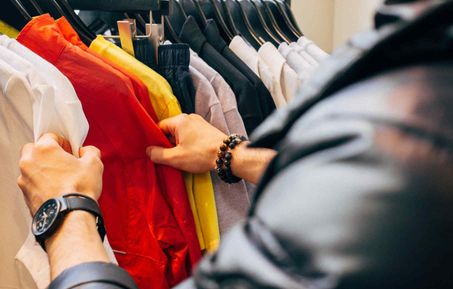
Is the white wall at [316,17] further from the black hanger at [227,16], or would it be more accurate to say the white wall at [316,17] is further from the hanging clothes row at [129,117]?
the hanging clothes row at [129,117]

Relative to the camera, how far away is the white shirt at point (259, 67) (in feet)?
3.68

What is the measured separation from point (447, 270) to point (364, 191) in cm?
8

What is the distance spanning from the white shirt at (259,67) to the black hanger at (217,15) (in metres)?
0.06

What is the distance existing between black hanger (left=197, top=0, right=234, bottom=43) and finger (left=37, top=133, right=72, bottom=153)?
591 mm

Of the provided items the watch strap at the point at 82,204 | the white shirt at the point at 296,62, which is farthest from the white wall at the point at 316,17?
the watch strap at the point at 82,204

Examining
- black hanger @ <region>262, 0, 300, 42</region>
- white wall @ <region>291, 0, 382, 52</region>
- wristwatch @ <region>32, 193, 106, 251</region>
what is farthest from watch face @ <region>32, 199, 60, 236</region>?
white wall @ <region>291, 0, 382, 52</region>

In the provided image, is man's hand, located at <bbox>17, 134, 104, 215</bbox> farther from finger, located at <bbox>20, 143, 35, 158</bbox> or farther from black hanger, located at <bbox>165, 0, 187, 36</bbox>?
black hanger, located at <bbox>165, 0, 187, 36</bbox>

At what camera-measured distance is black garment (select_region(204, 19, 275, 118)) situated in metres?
1.05

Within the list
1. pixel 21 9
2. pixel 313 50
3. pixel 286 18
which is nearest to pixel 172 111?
pixel 21 9

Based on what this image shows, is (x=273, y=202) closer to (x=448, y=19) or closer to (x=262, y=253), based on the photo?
(x=262, y=253)

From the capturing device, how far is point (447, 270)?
0.29m

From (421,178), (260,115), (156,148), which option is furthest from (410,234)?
(260,115)

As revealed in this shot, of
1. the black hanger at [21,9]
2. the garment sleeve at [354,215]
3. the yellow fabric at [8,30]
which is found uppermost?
the garment sleeve at [354,215]

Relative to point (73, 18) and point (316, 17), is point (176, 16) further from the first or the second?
point (316, 17)
